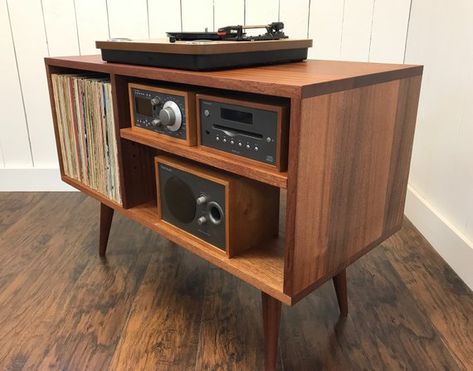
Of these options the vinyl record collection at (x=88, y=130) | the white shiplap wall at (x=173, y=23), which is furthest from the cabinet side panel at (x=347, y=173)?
the white shiplap wall at (x=173, y=23)

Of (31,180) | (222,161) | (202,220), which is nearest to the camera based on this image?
(222,161)

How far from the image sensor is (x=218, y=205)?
0.85m

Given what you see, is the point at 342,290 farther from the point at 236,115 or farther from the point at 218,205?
the point at 236,115

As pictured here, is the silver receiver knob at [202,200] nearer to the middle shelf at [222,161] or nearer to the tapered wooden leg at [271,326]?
the middle shelf at [222,161]

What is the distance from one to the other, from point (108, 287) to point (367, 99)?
0.86 meters

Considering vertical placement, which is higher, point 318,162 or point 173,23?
point 173,23

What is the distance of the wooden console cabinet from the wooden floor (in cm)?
23

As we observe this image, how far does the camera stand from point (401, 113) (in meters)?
0.84

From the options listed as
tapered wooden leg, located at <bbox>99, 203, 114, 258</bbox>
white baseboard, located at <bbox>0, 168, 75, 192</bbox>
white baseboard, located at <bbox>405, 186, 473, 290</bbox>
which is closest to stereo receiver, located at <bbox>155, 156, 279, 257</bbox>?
tapered wooden leg, located at <bbox>99, 203, 114, 258</bbox>

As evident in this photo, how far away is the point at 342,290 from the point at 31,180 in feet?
4.76

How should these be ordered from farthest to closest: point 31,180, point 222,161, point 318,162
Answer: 1. point 31,180
2. point 222,161
3. point 318,162

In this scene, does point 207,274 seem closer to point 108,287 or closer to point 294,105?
point 108,287

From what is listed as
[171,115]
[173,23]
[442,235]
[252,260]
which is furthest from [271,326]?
[173,23]

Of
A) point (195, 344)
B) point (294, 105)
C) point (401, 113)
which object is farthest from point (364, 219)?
point (195, 344)
